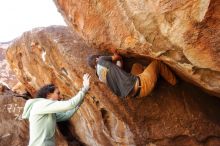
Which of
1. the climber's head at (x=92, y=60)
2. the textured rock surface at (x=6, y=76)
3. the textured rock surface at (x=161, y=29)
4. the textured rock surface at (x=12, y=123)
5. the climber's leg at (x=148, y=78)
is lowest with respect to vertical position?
the textured rock surface at (x=6, y=76)

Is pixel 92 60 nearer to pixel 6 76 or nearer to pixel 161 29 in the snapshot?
pixel 161 29

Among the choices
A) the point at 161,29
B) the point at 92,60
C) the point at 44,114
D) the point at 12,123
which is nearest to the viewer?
the point at 161,29

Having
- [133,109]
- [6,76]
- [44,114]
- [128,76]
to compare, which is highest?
[128,76]

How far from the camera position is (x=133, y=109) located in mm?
8414

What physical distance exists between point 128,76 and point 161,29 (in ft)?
5.46

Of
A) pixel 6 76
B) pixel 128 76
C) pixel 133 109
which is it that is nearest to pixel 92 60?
pixel 128 76

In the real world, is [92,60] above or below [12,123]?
above

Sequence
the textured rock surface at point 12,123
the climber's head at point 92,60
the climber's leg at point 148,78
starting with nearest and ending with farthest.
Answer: the climber's leg at point 148,78 < the climber's head at point 92,60 < the textured rock surface at point 12,123

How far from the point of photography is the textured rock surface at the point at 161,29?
18.0 ft

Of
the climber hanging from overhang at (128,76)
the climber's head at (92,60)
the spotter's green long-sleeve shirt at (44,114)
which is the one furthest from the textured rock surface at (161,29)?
the spotter's green long-sleeve shirt at (44,114)

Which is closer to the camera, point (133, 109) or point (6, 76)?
point (133, 109)

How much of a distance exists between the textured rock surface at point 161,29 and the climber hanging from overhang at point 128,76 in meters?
0.39

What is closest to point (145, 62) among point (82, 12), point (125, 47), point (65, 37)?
point (125, 47)

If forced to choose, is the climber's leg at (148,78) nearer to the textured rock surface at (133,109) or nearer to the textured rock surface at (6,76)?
the textured rock surface at (133,109)
